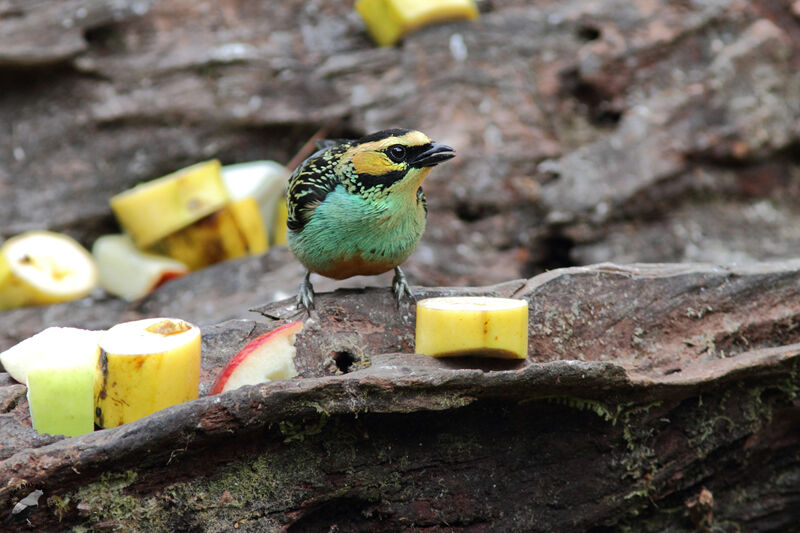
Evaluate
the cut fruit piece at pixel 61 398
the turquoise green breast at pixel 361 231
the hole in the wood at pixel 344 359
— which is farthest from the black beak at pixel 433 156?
the cut fruit piece at pixel 61 398

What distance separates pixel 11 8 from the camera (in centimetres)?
719

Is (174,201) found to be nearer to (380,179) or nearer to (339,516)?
(380,179)

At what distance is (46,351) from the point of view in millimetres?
3244

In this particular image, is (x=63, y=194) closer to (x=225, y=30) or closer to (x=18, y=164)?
(x=18, y=164)

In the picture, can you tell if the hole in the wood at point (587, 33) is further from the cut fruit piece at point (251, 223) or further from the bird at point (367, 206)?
the bird at point (367, 206)

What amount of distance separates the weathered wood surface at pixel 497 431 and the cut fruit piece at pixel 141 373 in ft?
0.79

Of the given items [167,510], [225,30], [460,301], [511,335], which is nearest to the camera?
[167,510]

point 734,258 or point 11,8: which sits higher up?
point 11,8

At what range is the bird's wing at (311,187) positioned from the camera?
4250 mm

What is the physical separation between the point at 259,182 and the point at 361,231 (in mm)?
3063

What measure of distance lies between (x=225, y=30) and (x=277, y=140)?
106 centimetres

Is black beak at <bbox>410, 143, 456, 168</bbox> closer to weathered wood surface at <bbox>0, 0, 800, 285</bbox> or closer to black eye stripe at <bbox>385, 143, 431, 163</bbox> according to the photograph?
black eye stripe at <bbox>385, 143, 431, 163</bbox>

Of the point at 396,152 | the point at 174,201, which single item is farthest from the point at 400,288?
the point at 174,201

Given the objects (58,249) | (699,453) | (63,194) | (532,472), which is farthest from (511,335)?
(63,194)
